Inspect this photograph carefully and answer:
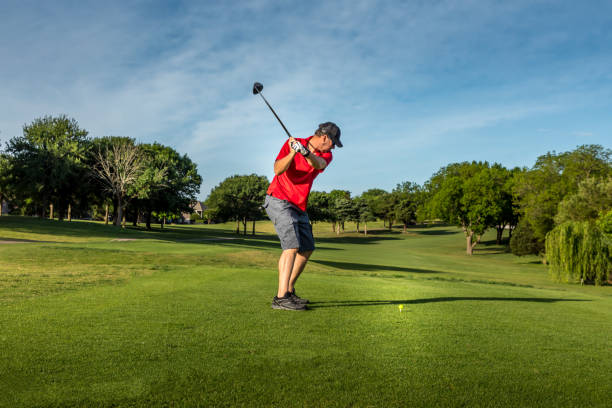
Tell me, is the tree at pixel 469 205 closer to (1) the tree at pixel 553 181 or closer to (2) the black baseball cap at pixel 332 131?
(1) the tree at pixel 553 181

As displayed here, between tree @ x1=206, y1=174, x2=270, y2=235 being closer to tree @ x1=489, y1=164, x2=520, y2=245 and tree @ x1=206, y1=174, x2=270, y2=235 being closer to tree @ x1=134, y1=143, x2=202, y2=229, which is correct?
tree @ x1=134, y1=143, x2=202, y2=229

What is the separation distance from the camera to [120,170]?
5356 centimetres

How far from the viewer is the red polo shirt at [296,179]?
602 centimetres

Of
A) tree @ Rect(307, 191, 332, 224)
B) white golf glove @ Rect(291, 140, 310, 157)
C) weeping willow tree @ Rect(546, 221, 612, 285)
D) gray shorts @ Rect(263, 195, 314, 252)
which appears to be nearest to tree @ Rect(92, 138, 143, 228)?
tree @ Rect(307, 191, 332, 224)

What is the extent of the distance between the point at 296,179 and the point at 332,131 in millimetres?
895

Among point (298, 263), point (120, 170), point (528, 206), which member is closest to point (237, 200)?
point (120, 170)

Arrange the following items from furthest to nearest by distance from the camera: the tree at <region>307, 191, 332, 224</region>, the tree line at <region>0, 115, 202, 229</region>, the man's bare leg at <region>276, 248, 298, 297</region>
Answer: the tree at <region>307, 191, 332, 224</region>
the tree line at <region>0, 115, 202, 229</region>
the man's bare leg at <region>276, 248, 298, 297</region>

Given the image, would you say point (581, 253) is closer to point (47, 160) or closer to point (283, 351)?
point (283, 351)

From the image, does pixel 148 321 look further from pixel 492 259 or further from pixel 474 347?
pixel 492 259

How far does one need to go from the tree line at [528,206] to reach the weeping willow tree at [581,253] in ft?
0.17

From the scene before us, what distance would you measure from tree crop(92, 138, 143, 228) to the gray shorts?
2003 inches

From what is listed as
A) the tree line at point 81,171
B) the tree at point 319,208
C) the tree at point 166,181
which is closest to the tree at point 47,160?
the tree line at point 81,171

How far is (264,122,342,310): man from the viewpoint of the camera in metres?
5.91

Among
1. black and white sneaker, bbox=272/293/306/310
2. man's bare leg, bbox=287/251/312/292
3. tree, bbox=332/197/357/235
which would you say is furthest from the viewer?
tree, bbox=332/197/357/235
